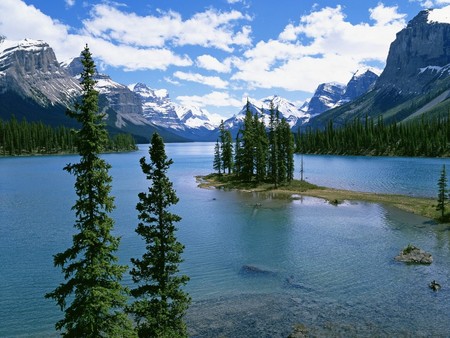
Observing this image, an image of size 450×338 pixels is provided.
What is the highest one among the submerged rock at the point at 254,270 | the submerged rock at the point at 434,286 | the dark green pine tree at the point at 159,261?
the dark green pine tree at the point at 159,261

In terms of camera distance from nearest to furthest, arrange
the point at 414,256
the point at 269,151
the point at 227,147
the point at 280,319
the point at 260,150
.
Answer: the point at 280,319 < the point at 414,256 < the point at 260,150 < the point at 269,151 < the point at 227,147

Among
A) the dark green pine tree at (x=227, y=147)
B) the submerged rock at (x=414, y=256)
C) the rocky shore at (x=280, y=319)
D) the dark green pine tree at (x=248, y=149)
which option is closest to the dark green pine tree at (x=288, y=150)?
the dark green pine tree at (x=248, y=149)

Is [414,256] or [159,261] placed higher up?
[159,261]

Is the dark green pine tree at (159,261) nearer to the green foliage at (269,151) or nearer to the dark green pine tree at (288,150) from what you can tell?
the green foliage at (269,151)

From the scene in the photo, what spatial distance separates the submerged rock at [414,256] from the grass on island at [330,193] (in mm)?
23461

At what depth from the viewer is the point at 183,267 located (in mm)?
43062

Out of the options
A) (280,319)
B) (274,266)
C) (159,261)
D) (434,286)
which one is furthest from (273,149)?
(159,261)

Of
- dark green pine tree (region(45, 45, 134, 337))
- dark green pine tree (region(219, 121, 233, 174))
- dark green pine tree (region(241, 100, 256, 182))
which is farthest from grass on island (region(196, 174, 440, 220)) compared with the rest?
dark green pine tree (region(45, 45, 134, 337))

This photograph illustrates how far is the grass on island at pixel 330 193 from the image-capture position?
73.8 m

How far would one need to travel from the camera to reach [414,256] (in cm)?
4419

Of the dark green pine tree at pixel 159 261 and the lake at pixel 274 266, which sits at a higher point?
the dark green pine tree at pixel 159 261

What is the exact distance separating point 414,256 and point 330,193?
51347mm

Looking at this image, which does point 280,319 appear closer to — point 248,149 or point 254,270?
point 254,270

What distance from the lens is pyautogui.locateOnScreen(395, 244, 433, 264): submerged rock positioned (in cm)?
4328
